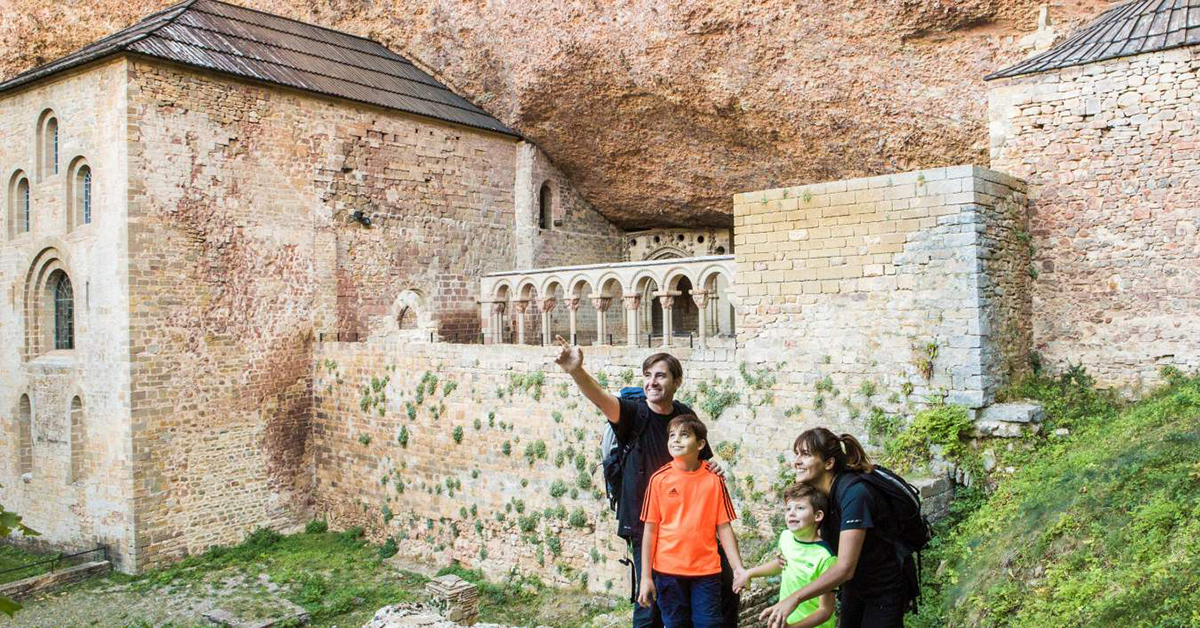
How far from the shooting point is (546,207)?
2062 centimetres

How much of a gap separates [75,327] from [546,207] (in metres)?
10.1

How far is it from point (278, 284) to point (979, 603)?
13.5 m

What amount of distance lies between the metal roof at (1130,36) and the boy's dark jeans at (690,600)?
8246 mm

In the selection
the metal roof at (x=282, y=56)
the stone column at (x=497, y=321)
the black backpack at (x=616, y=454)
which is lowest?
the black backpack at (x=616, y=454)

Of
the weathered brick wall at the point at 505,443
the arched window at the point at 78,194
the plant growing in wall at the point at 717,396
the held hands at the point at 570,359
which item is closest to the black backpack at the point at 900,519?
the held hands at the point at 570,359

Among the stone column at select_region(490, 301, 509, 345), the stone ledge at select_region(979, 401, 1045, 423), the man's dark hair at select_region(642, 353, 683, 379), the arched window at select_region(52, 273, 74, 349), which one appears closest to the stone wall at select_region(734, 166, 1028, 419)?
the stone ledge at select_region(979, 401, 1045, 423)

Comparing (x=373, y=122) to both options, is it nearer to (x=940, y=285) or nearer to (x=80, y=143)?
(x=80, y=143)

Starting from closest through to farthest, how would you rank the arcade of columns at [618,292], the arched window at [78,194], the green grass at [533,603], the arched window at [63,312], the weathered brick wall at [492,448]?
the weathered brick wall at [492,448] → the green grass at [533,603] → the arcade of columns at [618,292] → the arched window at [78,194] → the arched window at [63,312]

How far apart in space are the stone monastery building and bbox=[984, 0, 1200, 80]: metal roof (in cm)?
4

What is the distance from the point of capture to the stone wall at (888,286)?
9.29 metres

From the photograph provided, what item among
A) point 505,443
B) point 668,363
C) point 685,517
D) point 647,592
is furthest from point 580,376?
point 505,443

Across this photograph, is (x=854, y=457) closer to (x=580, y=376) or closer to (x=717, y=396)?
(x=580, y=376)

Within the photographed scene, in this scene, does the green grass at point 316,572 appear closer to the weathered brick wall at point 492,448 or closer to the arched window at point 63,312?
the weathered brick wall at point 492,448

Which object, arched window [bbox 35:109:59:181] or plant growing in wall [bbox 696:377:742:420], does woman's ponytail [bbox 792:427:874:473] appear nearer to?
plant growing in wall [bbox 696:377:742:420]
